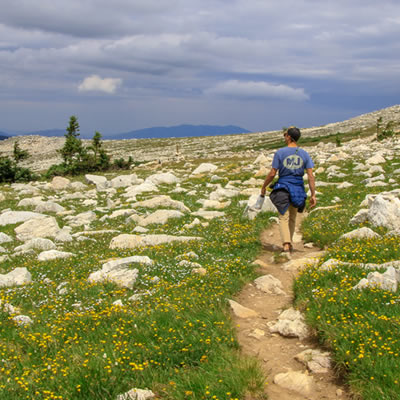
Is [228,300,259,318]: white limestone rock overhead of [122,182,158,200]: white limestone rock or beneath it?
beneath

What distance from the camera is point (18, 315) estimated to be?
737 cm

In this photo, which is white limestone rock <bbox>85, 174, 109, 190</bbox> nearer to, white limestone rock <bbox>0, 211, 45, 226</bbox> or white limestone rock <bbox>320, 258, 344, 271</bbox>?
white limestone rock <bbox>0, 211, 45, 226</bbox>

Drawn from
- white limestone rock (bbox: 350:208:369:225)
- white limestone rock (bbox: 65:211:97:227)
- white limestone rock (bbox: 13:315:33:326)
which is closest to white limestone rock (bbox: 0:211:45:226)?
white limestone rock (bbox: 65:211:97:227)

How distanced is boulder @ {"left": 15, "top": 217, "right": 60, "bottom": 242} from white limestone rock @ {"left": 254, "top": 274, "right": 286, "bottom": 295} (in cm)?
1009

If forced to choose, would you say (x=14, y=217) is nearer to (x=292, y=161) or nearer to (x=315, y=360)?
(x=292, y=161)

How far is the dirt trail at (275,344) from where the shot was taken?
489 centimetres

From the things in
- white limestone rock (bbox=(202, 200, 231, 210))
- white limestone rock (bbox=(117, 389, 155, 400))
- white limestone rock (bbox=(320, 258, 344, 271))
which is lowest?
white limestone rock (bbox=(117, 389, 155, 400))

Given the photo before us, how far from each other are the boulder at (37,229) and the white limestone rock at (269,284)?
33.1 ft

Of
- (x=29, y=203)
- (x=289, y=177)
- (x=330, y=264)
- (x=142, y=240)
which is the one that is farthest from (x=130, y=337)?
(x=29, y=203)

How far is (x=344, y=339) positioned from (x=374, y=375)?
79 cm

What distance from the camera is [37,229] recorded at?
1642 cm

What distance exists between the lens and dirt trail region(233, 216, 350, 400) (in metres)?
4.89

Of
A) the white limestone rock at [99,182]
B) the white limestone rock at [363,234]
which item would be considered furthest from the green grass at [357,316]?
→ the white limestone rock at [99,182]

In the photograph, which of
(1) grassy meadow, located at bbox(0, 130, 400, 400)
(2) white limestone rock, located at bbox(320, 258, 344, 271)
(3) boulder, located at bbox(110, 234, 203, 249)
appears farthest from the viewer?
(3) boulder, located at bbox(110, 234, 203, 249)
